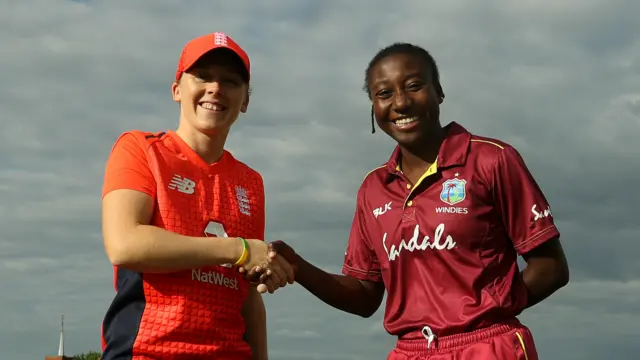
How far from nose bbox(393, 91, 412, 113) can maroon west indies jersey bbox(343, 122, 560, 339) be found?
0.39 m

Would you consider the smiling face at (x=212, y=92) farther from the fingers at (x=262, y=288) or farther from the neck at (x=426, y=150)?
the neck at (x=426, y=150)

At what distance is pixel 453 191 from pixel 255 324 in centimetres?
161

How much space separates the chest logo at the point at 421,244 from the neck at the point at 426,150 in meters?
0.54

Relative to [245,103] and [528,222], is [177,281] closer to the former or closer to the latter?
[245,103]

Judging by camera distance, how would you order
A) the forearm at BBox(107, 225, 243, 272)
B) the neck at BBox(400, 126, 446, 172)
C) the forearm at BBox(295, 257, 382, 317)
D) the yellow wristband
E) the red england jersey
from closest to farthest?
1. the forearm at BBox(107, 225, 243, 272)
2. the red england jersey
3. the yellow wristband
4. the neck at BBox(400, 126, 446, 172)
5. the forearm at BBox(295, 257, 382, 317)

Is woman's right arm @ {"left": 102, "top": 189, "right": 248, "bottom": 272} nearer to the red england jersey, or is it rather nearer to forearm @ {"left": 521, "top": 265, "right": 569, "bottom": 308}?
the red england jersey

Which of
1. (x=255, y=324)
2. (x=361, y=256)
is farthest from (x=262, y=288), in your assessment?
(x=361, y=256)

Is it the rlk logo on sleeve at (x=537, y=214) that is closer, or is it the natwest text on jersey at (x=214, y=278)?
the natwest text on jersey at (x=214, y=278)

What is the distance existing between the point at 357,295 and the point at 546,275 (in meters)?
1.45

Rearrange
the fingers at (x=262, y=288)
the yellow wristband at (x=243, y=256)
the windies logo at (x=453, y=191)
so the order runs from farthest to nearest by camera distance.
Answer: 1. the windies logo at (x=453, y=191)
2. the fingers at (x=262, y=288)
3. the yellow wristband at (x=243, y=256)

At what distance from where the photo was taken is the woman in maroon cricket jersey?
5.25m

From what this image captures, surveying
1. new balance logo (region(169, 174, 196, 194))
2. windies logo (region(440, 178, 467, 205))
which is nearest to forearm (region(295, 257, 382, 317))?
windies logo (region(440, 178, 467, 205))

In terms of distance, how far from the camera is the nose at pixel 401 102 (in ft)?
18.2

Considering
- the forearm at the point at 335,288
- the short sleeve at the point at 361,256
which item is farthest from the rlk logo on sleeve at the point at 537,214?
the forearm at the point at 335,288
